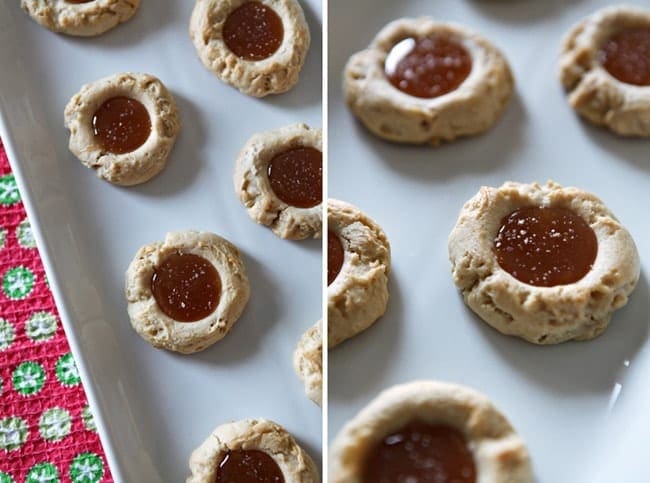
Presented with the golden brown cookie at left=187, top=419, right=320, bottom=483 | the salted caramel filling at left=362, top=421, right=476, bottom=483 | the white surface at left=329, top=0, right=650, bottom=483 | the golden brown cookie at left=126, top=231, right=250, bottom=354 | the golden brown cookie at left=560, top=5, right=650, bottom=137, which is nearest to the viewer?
the salted caramel filling at left=362, top=421, right=476, bottom=483

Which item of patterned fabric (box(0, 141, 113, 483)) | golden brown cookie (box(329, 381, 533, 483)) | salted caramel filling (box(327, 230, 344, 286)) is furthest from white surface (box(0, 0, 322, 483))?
golden brown cookie (box(329, 381, 533, 483))

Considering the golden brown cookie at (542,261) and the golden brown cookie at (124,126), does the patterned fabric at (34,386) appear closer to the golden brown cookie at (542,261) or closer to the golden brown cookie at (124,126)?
the golden brown cookie at (124,126)

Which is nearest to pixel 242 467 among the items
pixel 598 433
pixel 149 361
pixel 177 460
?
pixel 177 460

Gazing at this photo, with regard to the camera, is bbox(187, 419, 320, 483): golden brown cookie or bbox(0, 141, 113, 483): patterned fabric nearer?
bbox(187, 419, 320, 483): golden brown cookie

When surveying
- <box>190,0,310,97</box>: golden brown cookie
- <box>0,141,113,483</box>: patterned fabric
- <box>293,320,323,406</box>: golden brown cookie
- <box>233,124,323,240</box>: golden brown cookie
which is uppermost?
<box>190,0,310,97</box>: golden brown cookie

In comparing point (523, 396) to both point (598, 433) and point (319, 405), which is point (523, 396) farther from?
point (319, 405)

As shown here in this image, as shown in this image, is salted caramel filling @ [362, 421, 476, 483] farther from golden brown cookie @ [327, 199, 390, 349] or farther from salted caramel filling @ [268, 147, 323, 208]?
salted caramel filling @ [268, 147, 323, 208]

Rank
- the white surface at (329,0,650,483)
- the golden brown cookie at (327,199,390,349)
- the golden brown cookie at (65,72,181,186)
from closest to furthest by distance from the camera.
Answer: the white surface at (329,0,650,483) → the golden brown cookie at (327,199,390,349) → the golden brown cookie at (65,72,181,186)

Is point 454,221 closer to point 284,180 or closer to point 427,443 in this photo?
point 427,443
